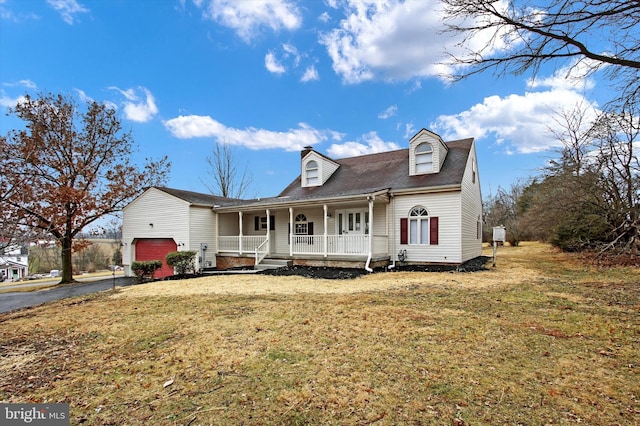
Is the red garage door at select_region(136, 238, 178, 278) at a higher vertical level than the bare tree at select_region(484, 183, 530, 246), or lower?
lower

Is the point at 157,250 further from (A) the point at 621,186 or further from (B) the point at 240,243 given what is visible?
(A) the point at 621,186

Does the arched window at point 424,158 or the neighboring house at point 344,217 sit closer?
the neighboring house at point 344,217

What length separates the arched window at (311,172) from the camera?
58.0 feet

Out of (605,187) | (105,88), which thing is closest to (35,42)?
(105,88)

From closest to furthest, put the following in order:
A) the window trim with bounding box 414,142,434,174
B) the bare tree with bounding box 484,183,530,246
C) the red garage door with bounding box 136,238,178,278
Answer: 1. the window trim with bounding box 414,142,434,174
2. the red garage door with bounding box 136,238,178,278
3. the bare tree with bounding box 484,183,530,246

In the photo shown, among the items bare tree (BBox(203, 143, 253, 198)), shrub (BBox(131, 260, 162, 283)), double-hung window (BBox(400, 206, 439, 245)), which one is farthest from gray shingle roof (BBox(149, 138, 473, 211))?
bare tree (BBox(203, 143, 253, 198))

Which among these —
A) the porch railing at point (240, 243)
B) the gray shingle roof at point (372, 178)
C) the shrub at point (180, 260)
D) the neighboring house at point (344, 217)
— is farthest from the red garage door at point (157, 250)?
the shrub at point (180, 260)

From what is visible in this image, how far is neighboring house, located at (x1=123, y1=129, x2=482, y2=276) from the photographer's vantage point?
1296cm

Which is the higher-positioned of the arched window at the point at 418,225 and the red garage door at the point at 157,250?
the arched window at the point at 418,225

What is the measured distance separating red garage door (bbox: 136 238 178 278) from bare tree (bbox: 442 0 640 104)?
634 inches

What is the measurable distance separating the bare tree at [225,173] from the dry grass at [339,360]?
24.7m

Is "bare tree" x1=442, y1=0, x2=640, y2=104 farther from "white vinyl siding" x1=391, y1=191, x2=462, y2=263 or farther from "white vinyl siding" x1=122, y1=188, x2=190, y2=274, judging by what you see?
"white vinyl siding" x1=122, y1=188, x2=190, y2=274

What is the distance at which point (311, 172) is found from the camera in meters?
17.9

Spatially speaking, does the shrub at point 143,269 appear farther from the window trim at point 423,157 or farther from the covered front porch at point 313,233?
the window trim at point 423,157
